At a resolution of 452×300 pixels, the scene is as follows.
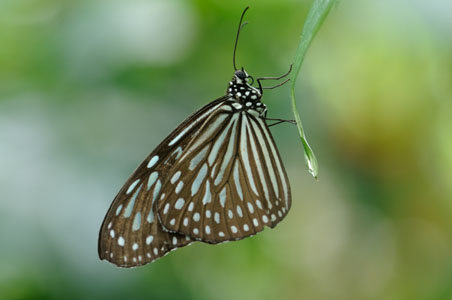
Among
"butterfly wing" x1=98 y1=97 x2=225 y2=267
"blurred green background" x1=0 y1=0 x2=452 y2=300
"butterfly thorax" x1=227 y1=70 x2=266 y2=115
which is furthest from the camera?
"blurred green background" x1=0 y1=0 x2=452 y2=300

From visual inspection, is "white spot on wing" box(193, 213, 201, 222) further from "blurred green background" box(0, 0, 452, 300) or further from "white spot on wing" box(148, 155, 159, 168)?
"blurred green background" box(0, 0, 452, 300)

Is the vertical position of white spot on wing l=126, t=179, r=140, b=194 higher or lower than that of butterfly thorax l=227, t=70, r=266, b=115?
lower

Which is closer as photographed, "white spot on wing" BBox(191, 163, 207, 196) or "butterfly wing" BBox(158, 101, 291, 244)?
"butterfly wing" BBox(158, 101, 291, 244)

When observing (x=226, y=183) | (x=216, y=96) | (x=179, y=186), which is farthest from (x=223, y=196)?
(x=216, y=96)

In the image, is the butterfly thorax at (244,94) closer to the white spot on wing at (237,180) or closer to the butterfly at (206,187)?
the butterfly at (206,187)

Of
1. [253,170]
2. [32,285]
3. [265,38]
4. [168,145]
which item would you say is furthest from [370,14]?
[32,285]

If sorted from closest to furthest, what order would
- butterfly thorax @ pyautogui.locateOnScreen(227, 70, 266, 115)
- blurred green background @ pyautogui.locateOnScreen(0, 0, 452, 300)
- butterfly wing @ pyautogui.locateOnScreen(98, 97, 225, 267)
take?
1. butterfly wing @ pyautogui.locateOnScreen(98, 97, 225, 267)
2. butterfly thorax @ pyautogui.locateOnScreen(227, 70, 266, 115)
3. blurred green background @ pyautogui.locateOnScreen(0, 0, 452, 300)

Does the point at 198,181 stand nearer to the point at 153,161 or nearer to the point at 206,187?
the point at 206,187

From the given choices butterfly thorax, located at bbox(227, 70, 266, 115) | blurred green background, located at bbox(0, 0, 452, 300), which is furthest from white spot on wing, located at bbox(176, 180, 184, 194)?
blurred green background, located at bbox(0, 0, 452, 300)

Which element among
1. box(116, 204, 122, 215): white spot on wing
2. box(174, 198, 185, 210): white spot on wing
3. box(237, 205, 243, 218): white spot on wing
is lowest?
box(237, 205, 243, 218): white spot on wing
